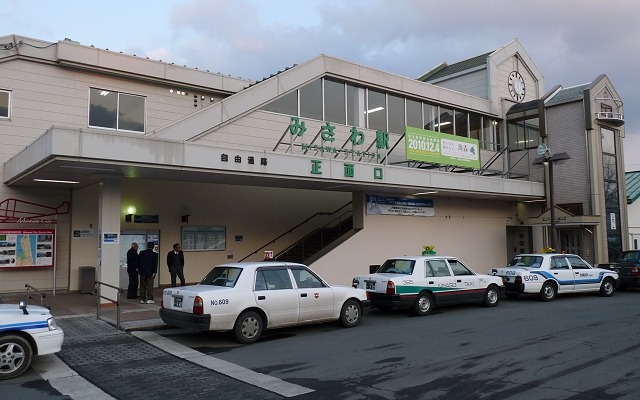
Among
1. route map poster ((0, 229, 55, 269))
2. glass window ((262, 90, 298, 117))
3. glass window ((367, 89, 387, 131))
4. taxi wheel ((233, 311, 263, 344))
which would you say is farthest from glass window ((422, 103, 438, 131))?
route map poster ((0, 229, 55, 269))

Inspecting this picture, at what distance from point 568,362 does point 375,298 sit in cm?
559

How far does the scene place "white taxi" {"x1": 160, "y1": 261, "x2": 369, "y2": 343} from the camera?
927 centimetres

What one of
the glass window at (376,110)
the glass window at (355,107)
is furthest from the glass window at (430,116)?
the glass window at (355,107)

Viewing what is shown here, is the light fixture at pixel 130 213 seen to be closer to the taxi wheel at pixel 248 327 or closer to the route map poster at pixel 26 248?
the route map poster at pixel 26 248

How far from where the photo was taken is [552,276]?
52.1ft

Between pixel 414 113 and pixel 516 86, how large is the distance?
8514 millimetres

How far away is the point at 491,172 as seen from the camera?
2412 cm

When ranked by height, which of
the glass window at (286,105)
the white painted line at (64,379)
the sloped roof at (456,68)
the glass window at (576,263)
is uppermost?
the sloped roof at (456,68)

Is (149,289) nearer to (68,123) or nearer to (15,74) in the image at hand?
(68,123)

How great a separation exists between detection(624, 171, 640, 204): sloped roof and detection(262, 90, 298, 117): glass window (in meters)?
28.0

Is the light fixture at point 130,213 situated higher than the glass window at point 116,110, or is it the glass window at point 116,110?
the glass window at point 116,110

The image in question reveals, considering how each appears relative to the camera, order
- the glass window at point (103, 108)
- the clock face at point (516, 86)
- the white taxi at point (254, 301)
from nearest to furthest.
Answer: the white taxi at point (254, 301), the glass window at point (103, 108), the clock face at point (516, 86)

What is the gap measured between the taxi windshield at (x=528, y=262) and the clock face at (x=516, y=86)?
41.5ft

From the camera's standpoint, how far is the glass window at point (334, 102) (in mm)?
19000
